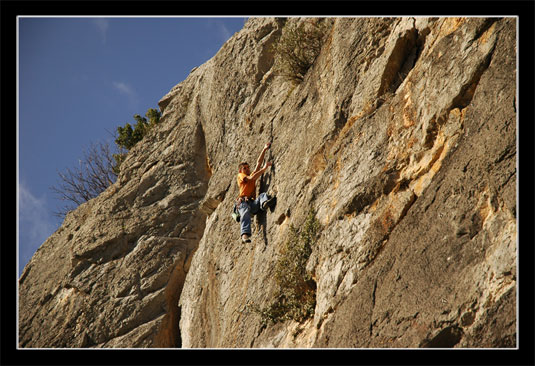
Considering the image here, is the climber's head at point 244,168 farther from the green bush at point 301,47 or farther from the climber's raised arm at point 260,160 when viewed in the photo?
the green bush at point 301,47

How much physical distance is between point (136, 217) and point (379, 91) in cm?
1006

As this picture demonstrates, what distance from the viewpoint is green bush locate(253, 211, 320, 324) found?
1193 centimetres

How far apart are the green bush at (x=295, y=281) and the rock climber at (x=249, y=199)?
1.82 meters

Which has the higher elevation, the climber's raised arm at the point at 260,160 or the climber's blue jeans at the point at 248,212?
the climber's raised arm at the point at 260,160

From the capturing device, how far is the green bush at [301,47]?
50.2 feet

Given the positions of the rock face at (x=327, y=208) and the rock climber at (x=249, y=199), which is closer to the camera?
the rock face at (x=327, y=208)

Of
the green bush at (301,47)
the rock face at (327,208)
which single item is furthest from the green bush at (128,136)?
the green bush at (301,47)

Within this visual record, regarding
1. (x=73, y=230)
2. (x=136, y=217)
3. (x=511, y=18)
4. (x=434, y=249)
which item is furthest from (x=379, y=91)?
(x=73, y=230)

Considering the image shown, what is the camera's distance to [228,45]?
20.0 meters

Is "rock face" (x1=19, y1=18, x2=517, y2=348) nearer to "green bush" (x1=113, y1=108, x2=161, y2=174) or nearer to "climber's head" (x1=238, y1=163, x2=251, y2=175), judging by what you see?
"climber's head" (x1=238, y1=163, x2=251, y2=175)

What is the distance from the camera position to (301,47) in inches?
607

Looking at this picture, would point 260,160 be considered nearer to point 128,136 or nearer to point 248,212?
point 248,212

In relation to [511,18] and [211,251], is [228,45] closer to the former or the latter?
[211,251]

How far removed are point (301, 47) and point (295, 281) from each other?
238 inches
